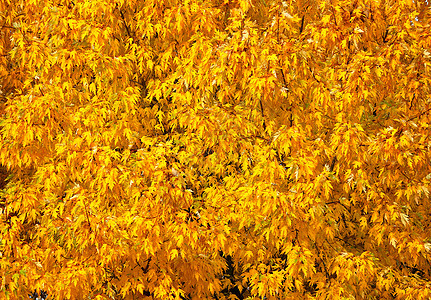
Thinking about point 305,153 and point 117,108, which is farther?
point 117,108

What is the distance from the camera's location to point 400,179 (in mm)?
8531

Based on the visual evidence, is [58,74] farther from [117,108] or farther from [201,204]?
[201,204]

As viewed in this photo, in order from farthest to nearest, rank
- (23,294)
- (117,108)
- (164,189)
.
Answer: (117,108) < (23,294) < (164,189)

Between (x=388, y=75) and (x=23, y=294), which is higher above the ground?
(x=388, y=75)

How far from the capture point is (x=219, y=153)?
334 inches

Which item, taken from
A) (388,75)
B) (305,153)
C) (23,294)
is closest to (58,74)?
(23,294)

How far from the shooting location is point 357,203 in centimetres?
893

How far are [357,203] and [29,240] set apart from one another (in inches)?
207

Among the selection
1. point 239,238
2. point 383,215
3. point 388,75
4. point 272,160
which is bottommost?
point 239,238

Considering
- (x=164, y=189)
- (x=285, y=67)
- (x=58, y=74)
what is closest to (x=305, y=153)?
(x=285, y=67)

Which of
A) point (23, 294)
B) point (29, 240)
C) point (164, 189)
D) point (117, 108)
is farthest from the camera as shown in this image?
point (29, 240)

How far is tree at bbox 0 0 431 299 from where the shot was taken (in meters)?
7.74

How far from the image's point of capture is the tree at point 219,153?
25.4 feet

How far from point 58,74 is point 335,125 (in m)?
4.29
